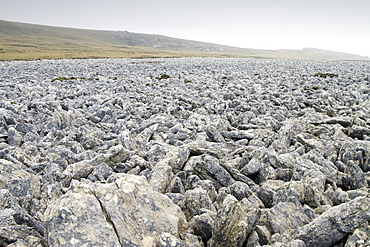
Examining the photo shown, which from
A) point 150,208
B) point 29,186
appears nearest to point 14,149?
point 29,186

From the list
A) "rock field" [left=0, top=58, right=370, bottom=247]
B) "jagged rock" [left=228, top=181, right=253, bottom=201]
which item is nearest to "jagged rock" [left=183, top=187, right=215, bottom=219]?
"rock field" [left=0, top=58, right=370, bottom=247]

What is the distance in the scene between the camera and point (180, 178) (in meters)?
6.47

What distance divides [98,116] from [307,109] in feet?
36.8

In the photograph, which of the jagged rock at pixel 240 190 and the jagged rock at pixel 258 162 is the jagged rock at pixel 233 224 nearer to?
the jagged rock at pixel 240 190

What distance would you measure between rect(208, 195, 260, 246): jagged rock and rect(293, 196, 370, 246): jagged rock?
0.87 metres

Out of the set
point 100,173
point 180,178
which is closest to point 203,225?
point 180,178

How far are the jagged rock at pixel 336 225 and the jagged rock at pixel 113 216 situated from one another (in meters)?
2.33

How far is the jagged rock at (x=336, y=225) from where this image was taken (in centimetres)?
409

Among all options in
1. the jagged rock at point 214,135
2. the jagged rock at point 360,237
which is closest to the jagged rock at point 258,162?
the jagged rock at point 214,135

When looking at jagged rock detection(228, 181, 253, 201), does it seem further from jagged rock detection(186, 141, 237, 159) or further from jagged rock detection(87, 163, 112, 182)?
jagged rock detection(87, 163, 112, 182)

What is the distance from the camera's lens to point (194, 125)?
1074 centimetres

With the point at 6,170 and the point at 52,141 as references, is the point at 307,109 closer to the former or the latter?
the point at 52,141

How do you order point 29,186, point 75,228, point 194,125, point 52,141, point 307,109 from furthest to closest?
1. point 307,109
2. point 194,125
3. point 52,141
4. point 29,186
5. point 75,228

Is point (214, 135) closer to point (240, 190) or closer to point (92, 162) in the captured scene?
point (240, 190)
